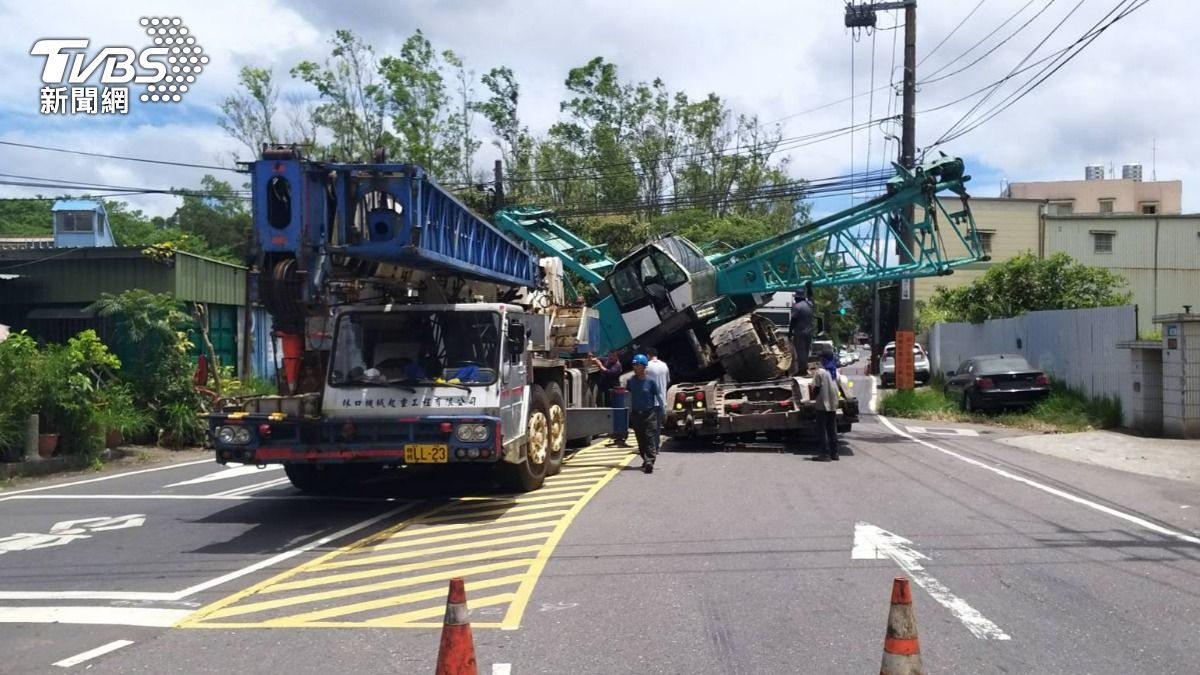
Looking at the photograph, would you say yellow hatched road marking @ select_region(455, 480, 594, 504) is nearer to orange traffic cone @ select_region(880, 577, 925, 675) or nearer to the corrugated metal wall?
orange traffic cone @ select_region(880, 577, 925, 675)

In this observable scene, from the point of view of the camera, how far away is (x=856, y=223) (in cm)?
2139

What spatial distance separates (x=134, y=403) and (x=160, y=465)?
244 cm

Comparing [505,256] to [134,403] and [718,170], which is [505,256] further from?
[718,170]

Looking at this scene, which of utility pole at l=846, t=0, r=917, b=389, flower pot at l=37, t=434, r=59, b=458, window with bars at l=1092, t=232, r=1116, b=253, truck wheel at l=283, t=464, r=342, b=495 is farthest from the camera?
window with bars at l=1092, t=232, r=1116, b=253

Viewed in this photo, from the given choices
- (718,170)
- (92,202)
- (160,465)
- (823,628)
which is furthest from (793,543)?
(718,170)

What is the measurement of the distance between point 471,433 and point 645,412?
488cm

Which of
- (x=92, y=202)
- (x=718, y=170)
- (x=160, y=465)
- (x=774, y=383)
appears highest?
(x=718, y=170)

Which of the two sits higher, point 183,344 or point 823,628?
point 183,344

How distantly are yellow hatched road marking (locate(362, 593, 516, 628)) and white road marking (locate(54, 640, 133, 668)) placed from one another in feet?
4.77

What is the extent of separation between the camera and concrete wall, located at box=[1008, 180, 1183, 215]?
67.3m

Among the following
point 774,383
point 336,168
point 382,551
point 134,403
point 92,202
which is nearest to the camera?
point 382,551

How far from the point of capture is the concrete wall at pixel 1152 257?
43.9 m

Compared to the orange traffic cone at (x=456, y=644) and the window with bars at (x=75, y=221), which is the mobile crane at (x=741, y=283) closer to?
the orange traffic cone at (x=456, y=644)

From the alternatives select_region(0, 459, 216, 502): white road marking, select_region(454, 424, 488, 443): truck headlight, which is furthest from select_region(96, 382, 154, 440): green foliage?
select_region(454, 424, 488, 443): truck headlight
